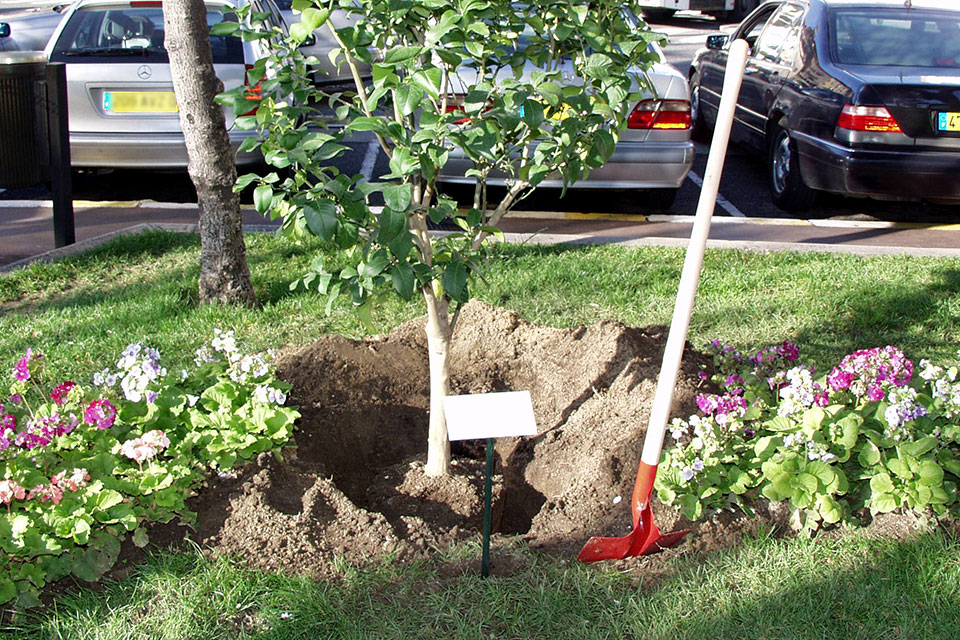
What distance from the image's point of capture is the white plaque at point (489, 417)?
8.73ft

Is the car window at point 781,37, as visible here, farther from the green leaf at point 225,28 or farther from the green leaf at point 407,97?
the green leaf at point 407,97

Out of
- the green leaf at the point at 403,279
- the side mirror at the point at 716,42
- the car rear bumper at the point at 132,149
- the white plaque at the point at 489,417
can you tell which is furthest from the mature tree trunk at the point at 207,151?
the side mirror at the point at 716,42

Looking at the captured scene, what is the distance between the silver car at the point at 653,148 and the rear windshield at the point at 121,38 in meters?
1.89

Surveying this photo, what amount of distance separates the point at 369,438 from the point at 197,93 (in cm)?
200

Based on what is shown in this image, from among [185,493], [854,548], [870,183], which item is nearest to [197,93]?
[185,493]

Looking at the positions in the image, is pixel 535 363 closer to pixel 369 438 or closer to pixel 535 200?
pixel 369 438

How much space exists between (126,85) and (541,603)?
5.86m

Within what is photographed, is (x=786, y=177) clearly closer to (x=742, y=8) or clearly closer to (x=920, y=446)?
(x=920, y=446)

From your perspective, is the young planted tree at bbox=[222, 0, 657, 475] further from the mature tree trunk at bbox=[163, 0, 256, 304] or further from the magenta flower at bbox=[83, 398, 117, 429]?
the mature tree trunk at bbox=[163, 0, 256, 304]

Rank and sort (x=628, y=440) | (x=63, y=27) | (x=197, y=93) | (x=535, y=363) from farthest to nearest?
(x=63, y=27)
(x=197, y=93)
(x=535, y=363)
(x=628, y=440)

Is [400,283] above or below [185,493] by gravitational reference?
above

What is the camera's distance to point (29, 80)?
227 inches

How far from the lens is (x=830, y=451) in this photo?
297cm

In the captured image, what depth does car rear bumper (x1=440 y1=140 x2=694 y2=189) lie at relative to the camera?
23.2 ft
